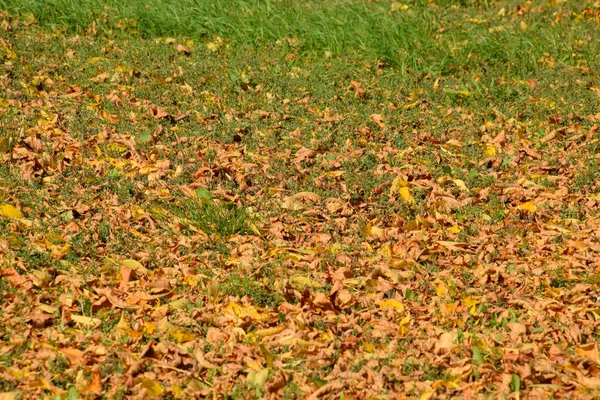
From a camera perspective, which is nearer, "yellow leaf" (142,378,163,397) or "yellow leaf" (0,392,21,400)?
"yellow leaf" (0,392,21,400)

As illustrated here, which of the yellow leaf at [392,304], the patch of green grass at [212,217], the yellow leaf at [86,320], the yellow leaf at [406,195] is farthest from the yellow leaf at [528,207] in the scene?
the yellow leaf at [86,320]

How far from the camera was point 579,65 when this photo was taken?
23.6ft

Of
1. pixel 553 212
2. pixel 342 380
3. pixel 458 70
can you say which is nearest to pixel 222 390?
pixel 342 380

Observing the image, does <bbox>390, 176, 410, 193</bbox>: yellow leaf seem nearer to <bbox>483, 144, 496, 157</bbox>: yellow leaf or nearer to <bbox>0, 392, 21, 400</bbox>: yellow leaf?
Answer: <bbox>483, 144, 496, 157</bbox>: yellow leaf

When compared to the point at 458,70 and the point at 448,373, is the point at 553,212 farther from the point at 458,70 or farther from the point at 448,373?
the point at 458,70

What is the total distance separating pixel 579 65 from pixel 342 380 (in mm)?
4984

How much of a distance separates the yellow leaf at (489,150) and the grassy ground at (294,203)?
0.02 metres

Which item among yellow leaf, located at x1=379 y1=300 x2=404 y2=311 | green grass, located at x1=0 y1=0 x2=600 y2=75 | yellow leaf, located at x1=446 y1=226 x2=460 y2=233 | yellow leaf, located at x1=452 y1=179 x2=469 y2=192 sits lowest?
yellow leaf, located at x1=379 y1=300 x2=404 y2=311

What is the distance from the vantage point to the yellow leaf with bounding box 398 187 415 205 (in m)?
4.92

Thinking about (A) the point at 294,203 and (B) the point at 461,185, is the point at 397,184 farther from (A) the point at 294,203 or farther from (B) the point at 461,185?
(A) the point at 294,203

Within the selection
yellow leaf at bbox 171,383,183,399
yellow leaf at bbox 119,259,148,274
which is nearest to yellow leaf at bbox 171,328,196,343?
yellow leaf at bbox 171,383,183,399

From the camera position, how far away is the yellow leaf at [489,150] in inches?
223

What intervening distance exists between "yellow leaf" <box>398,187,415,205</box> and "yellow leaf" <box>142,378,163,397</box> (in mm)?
2240

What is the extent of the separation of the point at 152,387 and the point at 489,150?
3400 millimetres
